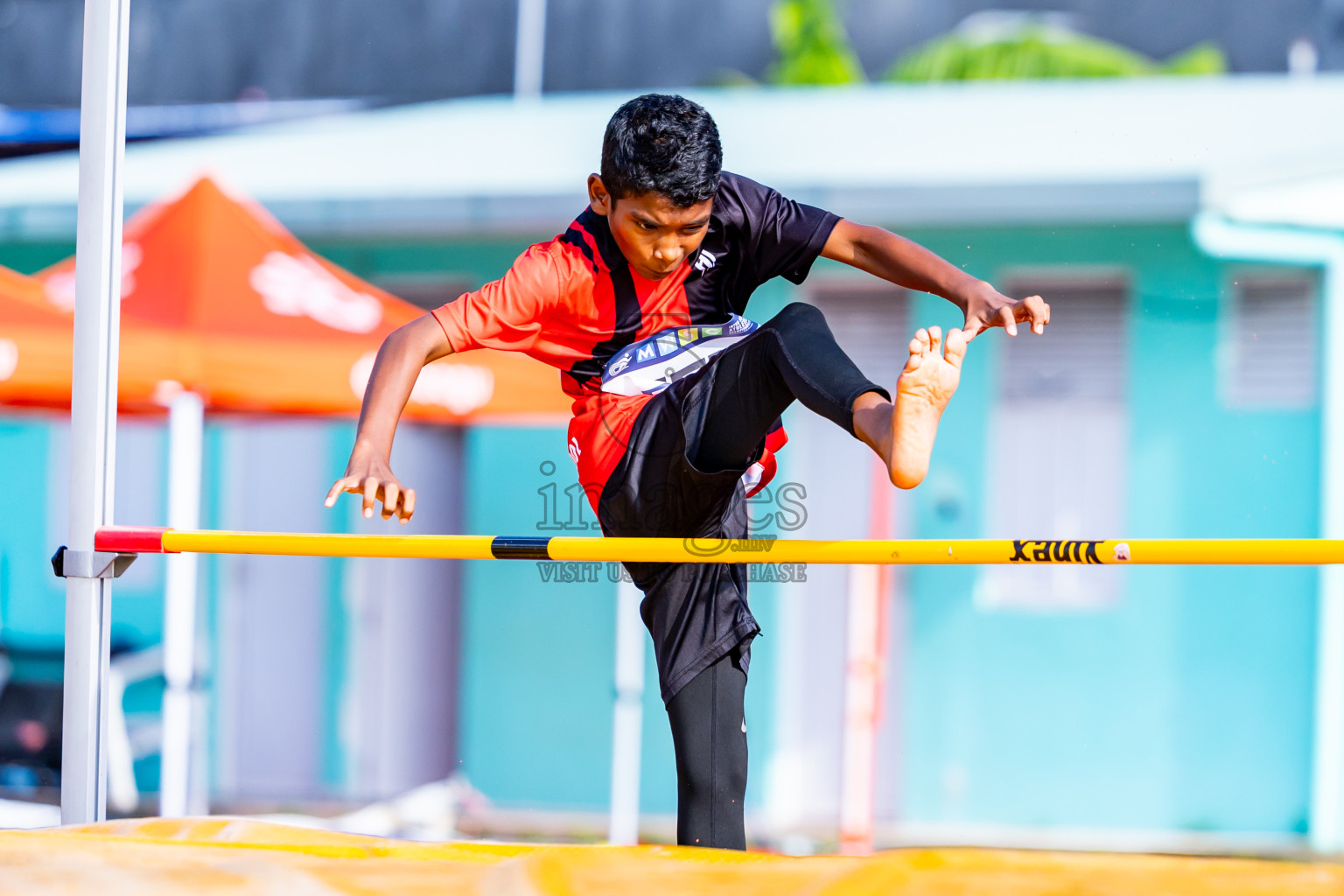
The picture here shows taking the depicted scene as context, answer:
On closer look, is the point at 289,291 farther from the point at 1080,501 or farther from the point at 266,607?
the point at 1080,501

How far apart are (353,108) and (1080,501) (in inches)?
160

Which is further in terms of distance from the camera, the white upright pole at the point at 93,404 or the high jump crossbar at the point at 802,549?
the white upright pole at the point at 93,404

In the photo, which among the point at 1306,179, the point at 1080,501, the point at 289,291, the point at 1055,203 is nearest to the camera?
the point at 289,291

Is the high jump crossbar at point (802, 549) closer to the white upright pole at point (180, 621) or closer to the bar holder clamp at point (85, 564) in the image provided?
the bar holder clamp at point (85, 564)

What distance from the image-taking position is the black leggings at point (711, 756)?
7.80ft

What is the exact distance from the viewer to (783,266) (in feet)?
8.48

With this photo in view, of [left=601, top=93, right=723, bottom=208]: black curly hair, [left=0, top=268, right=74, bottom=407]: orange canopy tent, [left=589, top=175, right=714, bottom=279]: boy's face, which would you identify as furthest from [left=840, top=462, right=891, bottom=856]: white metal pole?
[left=0, top=268, right=74, bottom=407]: orange canopy tent

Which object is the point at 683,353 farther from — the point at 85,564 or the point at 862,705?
the point at 862,705

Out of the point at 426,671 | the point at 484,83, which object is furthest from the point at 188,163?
the point at 426,671

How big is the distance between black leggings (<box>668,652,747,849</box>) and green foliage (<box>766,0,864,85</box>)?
27.0ft

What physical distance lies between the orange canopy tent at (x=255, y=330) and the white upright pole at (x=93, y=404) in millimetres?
1023

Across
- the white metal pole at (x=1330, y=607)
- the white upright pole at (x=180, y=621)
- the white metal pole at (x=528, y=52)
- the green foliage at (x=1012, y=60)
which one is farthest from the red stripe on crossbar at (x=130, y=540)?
the green foliage at (x=1012, y=60)

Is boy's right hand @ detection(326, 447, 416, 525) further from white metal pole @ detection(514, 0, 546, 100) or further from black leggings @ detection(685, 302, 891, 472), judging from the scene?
white metal pole @ detection(514, 0, 546, 100)

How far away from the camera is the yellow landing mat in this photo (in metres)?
1.78
